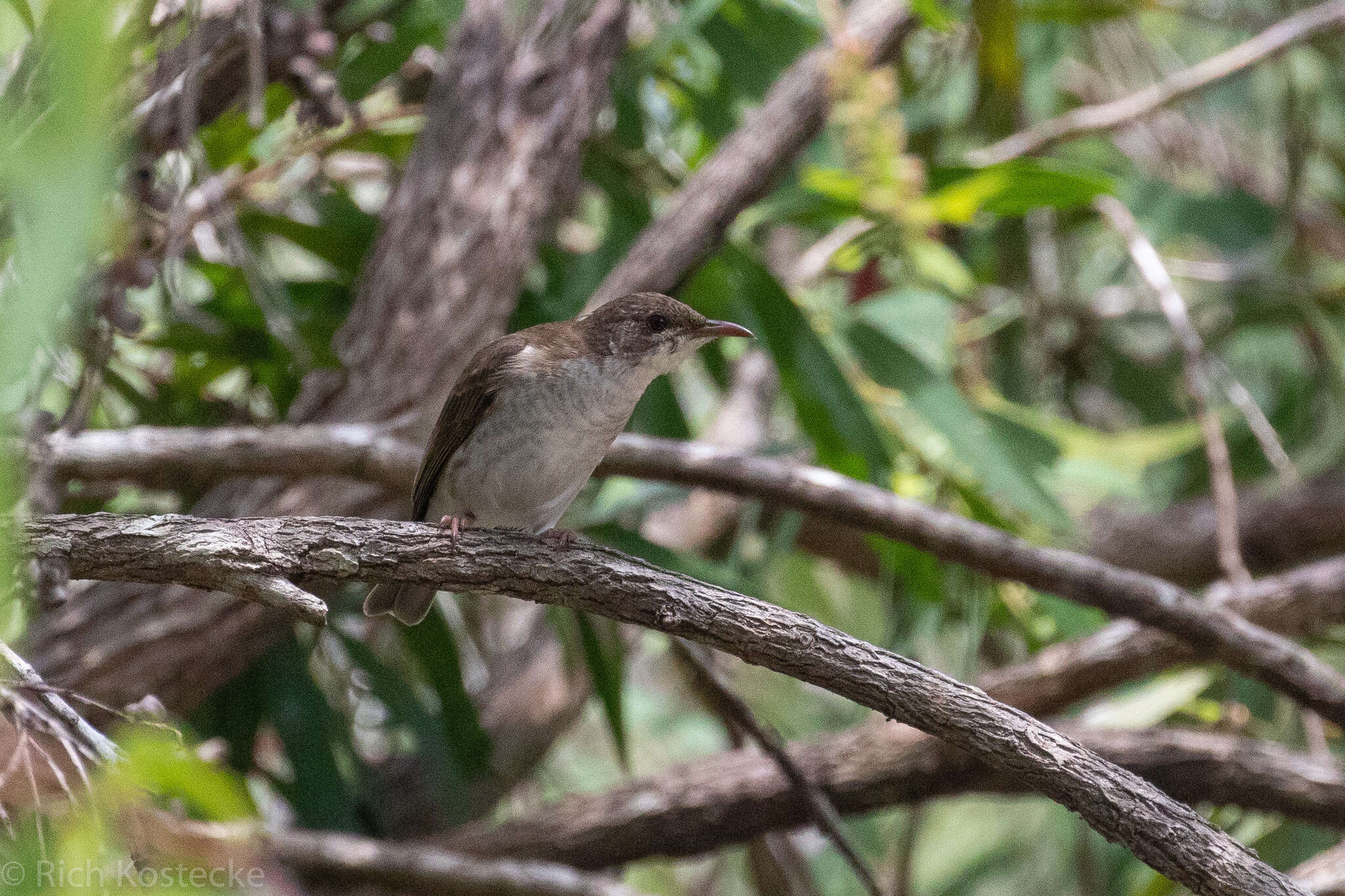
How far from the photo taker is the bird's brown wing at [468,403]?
3527 mm

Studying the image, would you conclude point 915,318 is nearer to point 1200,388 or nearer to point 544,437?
point 1200,388

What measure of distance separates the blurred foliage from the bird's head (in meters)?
0.84

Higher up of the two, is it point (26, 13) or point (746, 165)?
point (26, 13)

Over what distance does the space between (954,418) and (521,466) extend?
2.17 metres

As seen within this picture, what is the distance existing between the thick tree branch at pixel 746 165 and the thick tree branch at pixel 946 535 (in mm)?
681

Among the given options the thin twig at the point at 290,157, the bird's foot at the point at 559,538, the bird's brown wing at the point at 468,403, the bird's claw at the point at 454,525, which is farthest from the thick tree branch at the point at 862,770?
the thin twig at the point at 290,157

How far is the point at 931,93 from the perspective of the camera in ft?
21.9

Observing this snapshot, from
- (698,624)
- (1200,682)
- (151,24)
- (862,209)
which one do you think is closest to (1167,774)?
(1200,682)

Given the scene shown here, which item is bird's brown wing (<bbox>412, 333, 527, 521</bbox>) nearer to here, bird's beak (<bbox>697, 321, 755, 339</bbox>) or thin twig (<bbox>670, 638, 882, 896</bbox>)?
bird's beak (<bbox>697, 321, 755, 339</bbox>)

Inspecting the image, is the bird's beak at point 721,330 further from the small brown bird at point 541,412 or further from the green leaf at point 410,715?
the green leaf at point 410,715

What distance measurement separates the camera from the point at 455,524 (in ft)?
10.3

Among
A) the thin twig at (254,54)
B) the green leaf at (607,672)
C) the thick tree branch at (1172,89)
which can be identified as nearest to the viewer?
the thin twig at (254,54)

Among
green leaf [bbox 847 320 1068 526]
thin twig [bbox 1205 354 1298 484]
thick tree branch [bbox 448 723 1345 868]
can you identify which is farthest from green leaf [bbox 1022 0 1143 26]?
thick tree branch [bbox 448 723 1345 868]

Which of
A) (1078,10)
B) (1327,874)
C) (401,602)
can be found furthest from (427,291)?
(1078,10)
